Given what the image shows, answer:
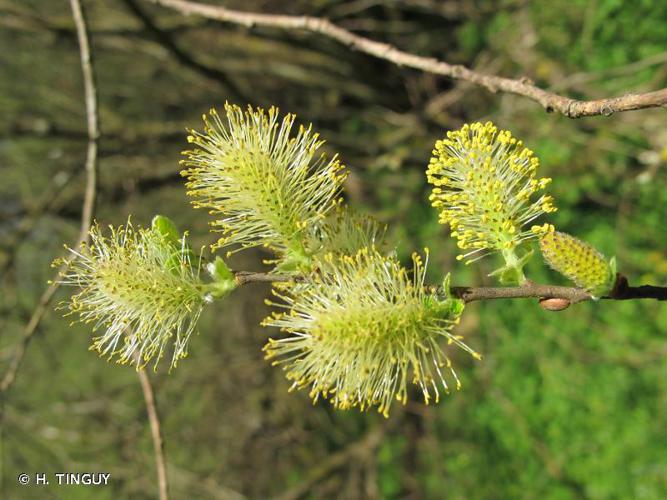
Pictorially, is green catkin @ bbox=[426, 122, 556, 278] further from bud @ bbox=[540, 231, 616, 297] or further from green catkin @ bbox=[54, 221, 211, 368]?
green catkin @ bbox=[54, 221, 211, 368]

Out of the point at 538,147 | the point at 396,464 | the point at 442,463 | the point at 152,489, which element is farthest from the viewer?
the point at 396,464

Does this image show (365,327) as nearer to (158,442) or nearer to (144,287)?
(144,287)

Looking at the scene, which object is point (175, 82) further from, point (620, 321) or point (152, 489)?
point (620, 321)

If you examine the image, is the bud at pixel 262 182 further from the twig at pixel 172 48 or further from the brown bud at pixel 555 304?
the twig at pixel 172 48

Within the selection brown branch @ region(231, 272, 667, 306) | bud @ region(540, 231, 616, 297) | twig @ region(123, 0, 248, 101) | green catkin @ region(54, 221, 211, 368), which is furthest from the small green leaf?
twig @ region(123, 0, 248, 101)

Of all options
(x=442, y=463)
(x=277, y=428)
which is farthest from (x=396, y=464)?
(x=277, y=428)

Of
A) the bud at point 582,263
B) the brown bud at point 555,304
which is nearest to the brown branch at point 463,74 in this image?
Result: the bud at point 582,263

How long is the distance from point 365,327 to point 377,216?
2275mm

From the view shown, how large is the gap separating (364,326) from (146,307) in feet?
1.50

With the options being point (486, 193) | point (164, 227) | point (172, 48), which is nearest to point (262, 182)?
point (164, 227)

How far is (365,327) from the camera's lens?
1.20 meters

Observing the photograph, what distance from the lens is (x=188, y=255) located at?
4.24 feet

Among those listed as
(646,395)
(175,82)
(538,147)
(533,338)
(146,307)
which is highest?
(175,82)

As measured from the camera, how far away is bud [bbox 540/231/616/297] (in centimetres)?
108
